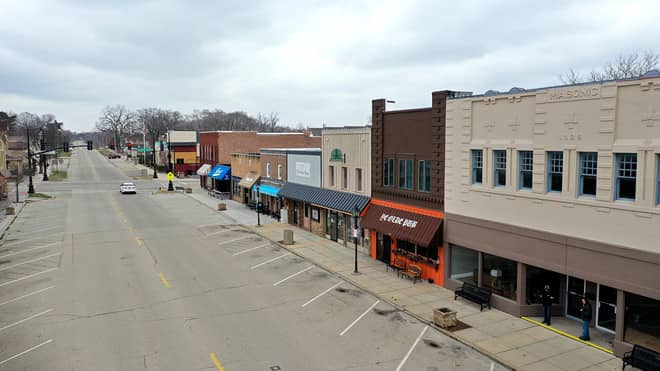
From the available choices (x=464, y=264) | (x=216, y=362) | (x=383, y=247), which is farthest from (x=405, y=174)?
(x=216, y=362)

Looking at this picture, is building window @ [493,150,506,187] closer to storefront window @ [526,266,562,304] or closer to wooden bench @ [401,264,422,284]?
storefront window @ [526,266,562,304]

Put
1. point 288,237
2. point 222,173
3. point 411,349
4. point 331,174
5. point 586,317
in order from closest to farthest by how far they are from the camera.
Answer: point 411,349, point 586,317, point 288,237, point 331,174, point 222,173

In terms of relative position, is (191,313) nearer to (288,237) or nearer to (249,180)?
(288,237)

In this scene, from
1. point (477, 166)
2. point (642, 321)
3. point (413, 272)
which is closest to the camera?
point (642, 321)

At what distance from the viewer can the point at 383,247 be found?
25922 millimetres

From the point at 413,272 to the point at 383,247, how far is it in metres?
3.72

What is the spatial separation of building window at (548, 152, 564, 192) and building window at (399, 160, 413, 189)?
759 cm

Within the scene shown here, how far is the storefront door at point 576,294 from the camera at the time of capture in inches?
638

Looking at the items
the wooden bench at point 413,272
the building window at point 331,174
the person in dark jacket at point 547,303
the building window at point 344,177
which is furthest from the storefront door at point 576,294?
the building window at point 331,174

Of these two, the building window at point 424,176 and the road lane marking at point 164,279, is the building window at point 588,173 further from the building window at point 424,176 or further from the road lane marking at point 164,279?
the road lane marking at point 164,279

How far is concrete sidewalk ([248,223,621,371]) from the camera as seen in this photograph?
45.9 feet

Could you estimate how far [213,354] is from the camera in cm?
1440

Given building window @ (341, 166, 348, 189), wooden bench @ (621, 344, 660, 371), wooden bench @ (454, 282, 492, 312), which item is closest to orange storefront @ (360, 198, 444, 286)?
wooden bench @ (454, 282, 492, 312)

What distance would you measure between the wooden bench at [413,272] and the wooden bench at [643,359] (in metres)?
9.89
